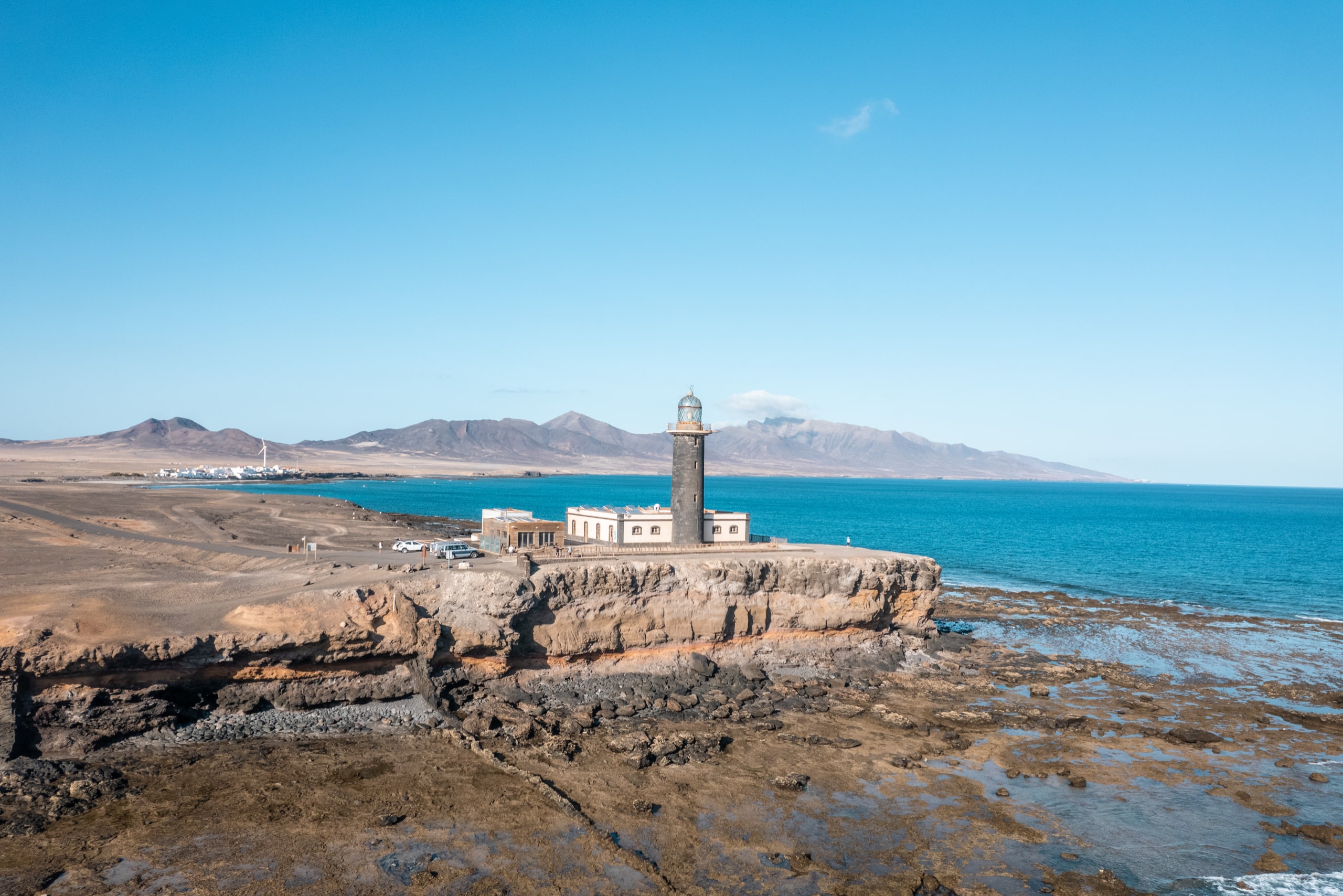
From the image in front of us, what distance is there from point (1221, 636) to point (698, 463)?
31.5m

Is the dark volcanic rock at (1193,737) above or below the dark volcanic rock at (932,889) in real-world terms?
above

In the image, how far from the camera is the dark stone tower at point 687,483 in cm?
4497

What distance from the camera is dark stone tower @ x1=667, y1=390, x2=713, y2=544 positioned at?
44969mm

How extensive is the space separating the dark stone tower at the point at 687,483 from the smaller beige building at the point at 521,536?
23.0 feet

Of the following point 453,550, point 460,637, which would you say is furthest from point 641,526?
point 460,637

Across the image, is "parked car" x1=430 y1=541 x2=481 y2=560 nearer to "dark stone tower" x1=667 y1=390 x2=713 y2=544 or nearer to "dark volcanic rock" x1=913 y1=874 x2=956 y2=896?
"dark stone tower" x1=667 y1=390 x2=713 y2=544

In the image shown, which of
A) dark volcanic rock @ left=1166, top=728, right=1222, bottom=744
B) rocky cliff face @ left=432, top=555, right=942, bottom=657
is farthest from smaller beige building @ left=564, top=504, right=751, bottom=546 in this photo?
dark volcanic rock @ left=1166, top=728, right=1222, bottom=744

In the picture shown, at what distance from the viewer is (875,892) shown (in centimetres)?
1811

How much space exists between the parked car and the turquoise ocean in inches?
1615

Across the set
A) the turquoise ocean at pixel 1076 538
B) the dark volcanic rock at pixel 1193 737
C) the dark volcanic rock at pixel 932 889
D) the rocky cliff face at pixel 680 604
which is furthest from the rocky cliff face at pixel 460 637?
the turquoise ocean at pixel 1076 538

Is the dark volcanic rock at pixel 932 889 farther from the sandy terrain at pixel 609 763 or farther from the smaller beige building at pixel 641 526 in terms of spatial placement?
the smaller beige building at pixel 641 526

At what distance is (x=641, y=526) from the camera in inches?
1789

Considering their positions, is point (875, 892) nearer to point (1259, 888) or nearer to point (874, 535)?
point (1259, 888)

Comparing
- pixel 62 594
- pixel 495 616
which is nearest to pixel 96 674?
pixel 62 594
